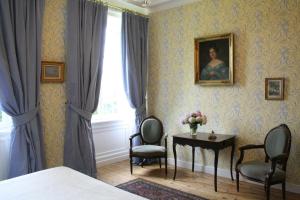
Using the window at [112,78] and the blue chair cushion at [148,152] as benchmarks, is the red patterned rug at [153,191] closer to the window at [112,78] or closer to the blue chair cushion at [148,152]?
the blue chair cushion at [148,152]

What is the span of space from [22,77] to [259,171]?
3.14 m

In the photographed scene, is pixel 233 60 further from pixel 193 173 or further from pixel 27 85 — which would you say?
pixel 27 85

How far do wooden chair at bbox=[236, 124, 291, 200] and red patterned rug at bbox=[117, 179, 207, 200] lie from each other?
71 centimetres

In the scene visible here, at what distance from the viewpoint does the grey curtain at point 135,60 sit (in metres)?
4.75

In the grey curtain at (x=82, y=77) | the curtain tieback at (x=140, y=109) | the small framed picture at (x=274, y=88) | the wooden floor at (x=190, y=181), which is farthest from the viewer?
the curtain tieback at (x=140, y=109)

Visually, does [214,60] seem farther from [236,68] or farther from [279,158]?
[279,158]

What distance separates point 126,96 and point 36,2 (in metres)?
2.13

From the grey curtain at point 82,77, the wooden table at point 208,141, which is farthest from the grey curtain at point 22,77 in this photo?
the wooden table at point 208,141

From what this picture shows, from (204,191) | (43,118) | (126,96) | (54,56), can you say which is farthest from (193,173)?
(54,56)

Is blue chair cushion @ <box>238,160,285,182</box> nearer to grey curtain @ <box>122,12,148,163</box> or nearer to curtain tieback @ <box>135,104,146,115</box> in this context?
grey curtain @ <box>122,12,148,163</box>

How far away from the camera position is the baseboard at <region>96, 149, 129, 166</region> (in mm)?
4618

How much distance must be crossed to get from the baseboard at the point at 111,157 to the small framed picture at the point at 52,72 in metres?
1.56

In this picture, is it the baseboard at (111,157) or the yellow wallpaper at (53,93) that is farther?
the baseboard at (111,157)

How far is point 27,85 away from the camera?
3.38 meters
